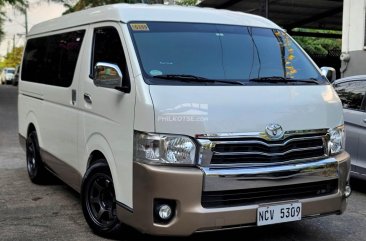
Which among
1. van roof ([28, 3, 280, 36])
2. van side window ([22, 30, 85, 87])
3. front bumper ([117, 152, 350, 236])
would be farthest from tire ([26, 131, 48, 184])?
front bumper ([117, 152, 350, 236])

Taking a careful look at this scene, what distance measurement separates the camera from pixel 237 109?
4.11m

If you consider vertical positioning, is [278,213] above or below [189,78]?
below

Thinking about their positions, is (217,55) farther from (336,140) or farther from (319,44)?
(319,44)

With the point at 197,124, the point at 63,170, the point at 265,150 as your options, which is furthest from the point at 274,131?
the point at 63,170

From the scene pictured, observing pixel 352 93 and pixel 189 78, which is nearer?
pixel 189 78

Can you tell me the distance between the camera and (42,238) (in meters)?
4.86

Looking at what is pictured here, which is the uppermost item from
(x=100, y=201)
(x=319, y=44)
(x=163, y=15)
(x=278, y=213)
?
(x=319, y=44)

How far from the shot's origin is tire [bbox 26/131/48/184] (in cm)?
705

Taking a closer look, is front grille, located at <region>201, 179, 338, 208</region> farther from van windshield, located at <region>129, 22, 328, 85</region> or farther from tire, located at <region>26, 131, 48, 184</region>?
tire, located at <region>26, 131, 48, 184</region>

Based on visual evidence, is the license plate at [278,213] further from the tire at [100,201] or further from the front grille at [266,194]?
the tire at [100,201]

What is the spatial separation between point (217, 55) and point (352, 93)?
10.2 feet

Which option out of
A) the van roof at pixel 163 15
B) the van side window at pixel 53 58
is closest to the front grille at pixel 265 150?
the van roof at pixel 163 15

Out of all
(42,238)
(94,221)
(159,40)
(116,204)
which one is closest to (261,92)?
(159,40)

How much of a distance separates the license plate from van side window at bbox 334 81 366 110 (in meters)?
3.15
